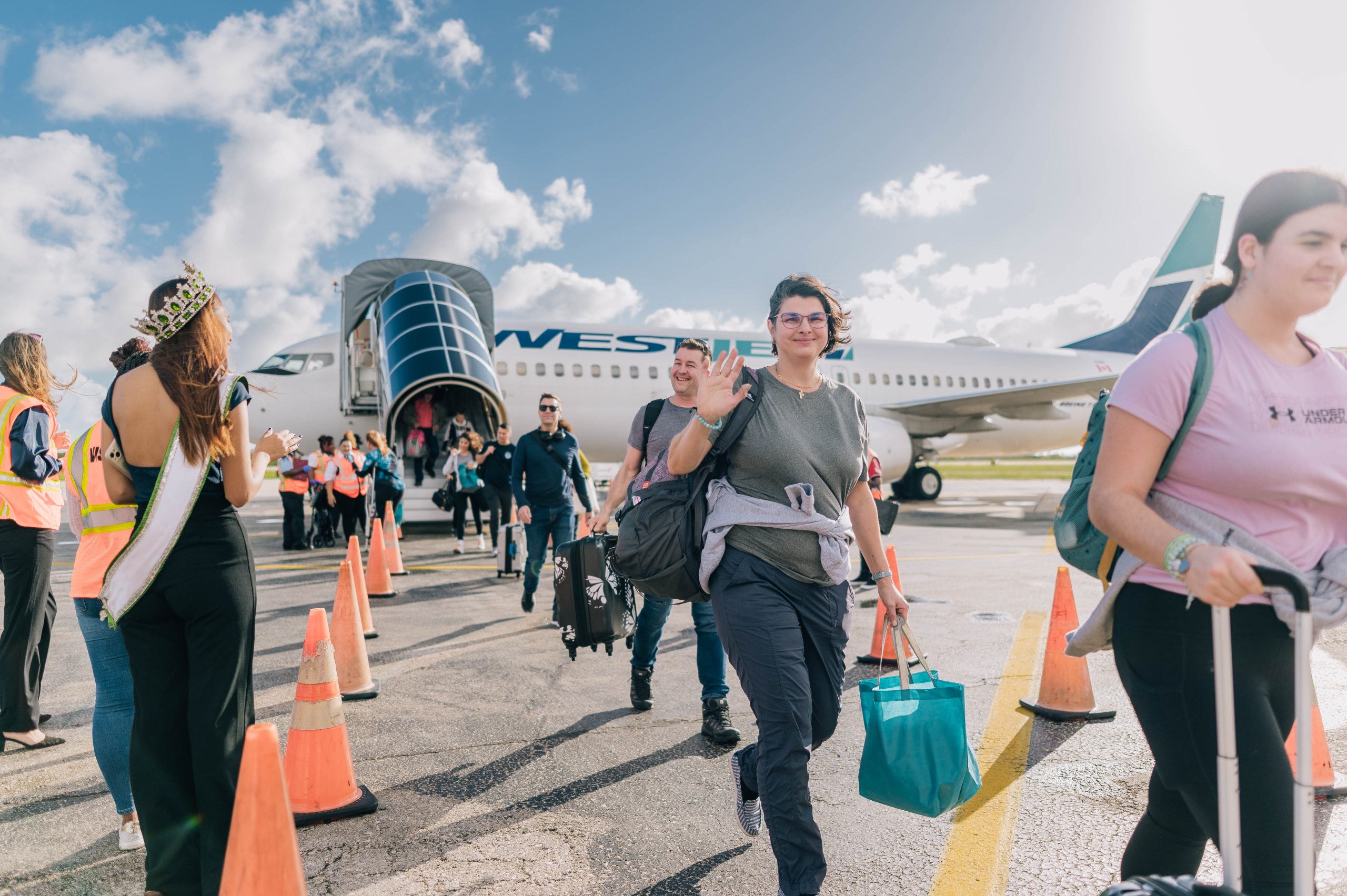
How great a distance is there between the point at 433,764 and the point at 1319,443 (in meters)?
3.17

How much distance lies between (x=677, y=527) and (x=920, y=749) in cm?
95

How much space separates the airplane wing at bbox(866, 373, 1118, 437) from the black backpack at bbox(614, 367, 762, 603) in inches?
561

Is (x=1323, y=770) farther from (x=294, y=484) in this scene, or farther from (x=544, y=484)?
(x=294, y=484)

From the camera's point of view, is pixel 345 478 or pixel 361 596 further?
pixel 345 478

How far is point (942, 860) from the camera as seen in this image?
2576 mm

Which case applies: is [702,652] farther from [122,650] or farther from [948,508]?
[948,508]

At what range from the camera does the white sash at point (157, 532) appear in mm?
2078

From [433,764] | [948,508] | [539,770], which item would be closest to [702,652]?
[539,770]

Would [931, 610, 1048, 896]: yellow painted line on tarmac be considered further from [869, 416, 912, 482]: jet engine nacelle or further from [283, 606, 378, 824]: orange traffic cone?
[869, 416, 912, 482]: jet engine nacelle

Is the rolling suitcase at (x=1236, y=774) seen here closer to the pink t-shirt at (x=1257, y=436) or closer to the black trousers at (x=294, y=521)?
the pink t-shirt at (x=1257, y=436)

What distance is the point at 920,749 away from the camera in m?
2.22

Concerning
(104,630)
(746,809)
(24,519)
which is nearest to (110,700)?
(104,630)

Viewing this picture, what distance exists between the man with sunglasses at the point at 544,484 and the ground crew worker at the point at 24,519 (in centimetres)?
297

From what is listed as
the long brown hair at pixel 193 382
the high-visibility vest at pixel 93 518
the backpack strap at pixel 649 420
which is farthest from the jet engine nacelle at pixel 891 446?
the long brown hair at pixel 193 382
